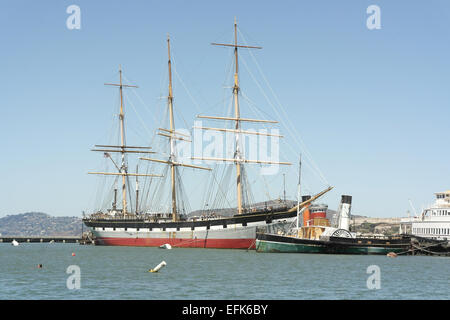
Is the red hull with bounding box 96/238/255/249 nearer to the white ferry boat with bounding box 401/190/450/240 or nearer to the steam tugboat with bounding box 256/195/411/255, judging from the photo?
the steam tugboat with bounding box 256/195/411/255

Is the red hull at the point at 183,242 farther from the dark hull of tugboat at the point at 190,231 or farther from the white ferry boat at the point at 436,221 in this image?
the white ferry boat at the point at 436,221

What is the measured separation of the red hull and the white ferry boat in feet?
76.2

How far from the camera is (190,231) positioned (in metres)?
85.9

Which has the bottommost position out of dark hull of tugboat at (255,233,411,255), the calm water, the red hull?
the red hull

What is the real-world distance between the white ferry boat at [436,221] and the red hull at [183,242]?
914 inches

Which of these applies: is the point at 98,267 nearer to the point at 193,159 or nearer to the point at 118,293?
the point at 118,293

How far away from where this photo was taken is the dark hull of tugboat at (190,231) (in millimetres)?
76500

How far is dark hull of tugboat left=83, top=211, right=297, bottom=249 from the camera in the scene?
76500mm

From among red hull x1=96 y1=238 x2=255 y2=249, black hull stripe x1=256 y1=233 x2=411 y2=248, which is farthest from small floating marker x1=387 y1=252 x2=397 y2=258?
red hull x1=96 y1=238 x2=255 y2=249

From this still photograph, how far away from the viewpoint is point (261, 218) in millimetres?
76188

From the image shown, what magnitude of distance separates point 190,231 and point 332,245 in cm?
2679

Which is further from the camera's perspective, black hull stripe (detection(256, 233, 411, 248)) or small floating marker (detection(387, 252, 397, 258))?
black hull stripe (detection(256, 233, 411, 248))

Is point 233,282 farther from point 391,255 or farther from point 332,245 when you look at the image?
point 391,255
